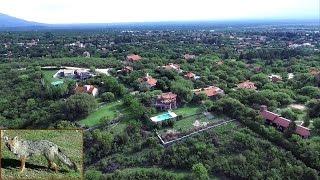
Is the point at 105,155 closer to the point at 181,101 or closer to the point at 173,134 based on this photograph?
the point at 173,134

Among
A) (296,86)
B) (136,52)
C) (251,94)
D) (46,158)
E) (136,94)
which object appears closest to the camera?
(46,158)

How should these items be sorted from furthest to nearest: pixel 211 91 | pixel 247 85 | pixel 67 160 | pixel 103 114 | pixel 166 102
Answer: pixel 247 85 < pixel 211 91 < pixel 166 102 < pixel 103 114 < pixel 67 160

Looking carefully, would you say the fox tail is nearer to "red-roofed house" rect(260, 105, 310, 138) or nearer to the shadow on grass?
the shadow on grass

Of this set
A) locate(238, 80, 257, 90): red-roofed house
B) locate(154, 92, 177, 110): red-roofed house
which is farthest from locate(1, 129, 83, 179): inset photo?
locate(238, 80, 257, 90): red-roofed house

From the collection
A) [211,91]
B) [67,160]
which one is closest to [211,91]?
[211,91]

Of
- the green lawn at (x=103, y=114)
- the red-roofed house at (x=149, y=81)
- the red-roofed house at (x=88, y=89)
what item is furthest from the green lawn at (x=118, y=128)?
the red-roofed house at (x=149, y=81)

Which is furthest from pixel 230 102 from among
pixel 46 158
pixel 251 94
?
pixel 46 158

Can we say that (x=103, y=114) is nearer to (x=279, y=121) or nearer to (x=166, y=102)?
(x=166, y=102)
